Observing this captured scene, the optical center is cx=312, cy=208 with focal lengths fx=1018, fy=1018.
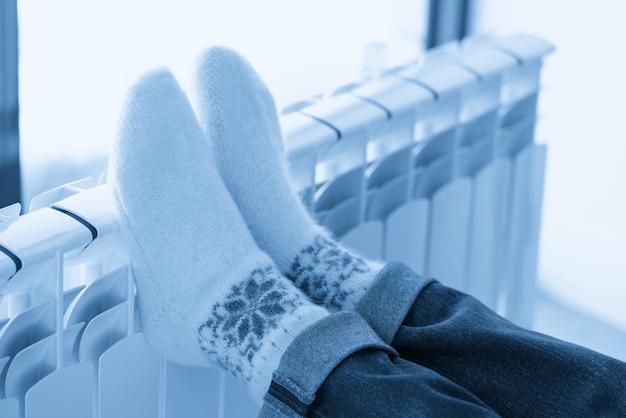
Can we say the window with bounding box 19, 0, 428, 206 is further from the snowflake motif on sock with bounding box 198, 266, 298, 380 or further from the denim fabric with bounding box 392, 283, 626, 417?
the denim fabric with bounding box 392, 283, 626, 417

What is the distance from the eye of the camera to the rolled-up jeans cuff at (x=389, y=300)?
2.53ft

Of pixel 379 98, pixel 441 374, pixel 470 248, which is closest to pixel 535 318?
pixel 470 248

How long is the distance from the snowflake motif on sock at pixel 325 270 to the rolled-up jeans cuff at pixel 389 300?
3 centimetres

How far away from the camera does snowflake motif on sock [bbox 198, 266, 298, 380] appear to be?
0.74m

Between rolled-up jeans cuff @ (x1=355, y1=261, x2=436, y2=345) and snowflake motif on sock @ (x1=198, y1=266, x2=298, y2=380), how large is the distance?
6 centimetres

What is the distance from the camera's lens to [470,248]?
114 cm

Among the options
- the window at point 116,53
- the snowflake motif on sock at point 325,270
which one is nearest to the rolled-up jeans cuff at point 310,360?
the snowflake motif on sock at point 325,270

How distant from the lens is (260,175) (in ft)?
2.81

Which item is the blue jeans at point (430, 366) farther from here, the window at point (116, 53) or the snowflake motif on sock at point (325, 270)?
the window at point (116, 53)

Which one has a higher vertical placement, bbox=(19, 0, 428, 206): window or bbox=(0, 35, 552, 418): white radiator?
bbox=(19, 0, 428, 206): window

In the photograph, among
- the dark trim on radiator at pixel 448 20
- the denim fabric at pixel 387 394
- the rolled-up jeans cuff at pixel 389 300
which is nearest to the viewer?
the denim fabric at pixel 387 394

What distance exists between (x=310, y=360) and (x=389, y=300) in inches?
4.2

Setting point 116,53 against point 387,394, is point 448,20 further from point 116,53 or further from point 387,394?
point 387,394

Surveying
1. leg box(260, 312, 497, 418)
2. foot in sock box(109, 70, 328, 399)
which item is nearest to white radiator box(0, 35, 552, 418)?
foot in sock box(109, 70, 328, 399)
